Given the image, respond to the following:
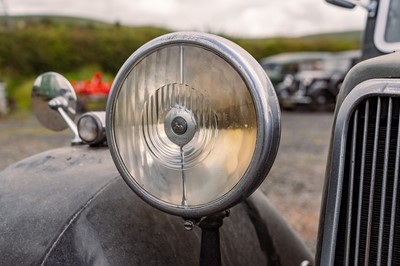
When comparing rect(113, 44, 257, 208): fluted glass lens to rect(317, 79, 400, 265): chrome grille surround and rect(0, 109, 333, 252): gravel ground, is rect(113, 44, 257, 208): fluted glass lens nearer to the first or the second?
rect(317, 79, 400, 265): chrome grille surround

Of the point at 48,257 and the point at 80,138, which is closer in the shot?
the point at 48,257

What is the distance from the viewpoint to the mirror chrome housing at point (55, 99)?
2092 mm

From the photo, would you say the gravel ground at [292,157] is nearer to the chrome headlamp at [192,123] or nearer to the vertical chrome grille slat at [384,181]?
the vertical chrome grille slat at [384,181]

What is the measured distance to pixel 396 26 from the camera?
2.60 m

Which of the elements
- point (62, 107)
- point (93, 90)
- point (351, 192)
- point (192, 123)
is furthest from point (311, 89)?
point (192, 123)

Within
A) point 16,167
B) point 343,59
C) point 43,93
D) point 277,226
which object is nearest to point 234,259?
point 277,226

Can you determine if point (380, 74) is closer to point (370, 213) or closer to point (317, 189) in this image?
point (370, 213)

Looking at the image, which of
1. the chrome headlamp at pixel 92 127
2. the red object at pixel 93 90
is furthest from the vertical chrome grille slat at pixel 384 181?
the red object at pixel 93 90

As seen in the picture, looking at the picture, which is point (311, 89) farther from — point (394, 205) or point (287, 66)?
point (394, 205)

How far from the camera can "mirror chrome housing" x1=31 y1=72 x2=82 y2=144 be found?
209 cm

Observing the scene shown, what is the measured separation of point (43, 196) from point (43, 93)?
63 centimetres

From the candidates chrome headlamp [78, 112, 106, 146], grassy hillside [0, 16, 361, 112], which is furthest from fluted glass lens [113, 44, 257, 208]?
grassy hillside [0, 16, 361, 112]

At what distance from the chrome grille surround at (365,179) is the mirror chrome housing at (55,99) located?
1.08 metres

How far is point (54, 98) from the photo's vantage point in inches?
82.7
